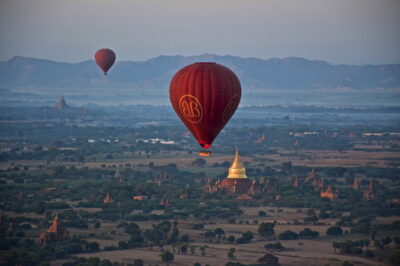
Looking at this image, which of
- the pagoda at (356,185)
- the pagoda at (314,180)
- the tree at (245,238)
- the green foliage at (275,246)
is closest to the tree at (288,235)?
the tree at (245,238)

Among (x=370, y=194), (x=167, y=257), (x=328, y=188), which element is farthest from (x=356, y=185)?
(x=167, y=257)

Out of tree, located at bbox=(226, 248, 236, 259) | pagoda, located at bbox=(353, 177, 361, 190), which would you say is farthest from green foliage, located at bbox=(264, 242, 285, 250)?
pagoda, located at bbox=(353, 177, 361, 190)

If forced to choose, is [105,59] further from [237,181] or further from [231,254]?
[231,254]

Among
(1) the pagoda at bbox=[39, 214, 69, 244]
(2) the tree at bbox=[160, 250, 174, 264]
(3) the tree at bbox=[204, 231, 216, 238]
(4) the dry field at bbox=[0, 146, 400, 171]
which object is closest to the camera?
(2) the tree at bbox=[160, 250, 174, 264]

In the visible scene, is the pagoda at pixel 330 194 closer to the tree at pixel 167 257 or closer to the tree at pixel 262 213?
the tree at pixel 262 213

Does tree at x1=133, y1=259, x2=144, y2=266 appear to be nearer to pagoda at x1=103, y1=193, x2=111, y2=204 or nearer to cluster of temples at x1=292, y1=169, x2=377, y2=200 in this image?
pagoda at x1=103, y1=193, x2=111, y2=204
